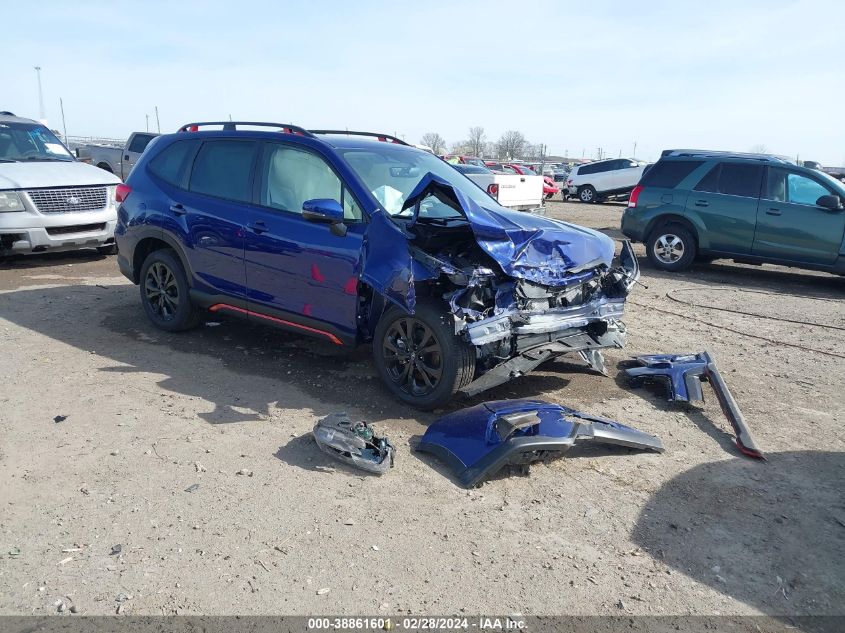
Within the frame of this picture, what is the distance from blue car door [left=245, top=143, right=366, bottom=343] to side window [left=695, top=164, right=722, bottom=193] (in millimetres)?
7666

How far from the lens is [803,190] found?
9.93m

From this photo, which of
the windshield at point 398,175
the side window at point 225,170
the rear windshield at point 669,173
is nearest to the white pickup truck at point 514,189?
the rear windshield at point 669,173

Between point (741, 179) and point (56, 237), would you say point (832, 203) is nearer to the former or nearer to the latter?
point (741, 179)

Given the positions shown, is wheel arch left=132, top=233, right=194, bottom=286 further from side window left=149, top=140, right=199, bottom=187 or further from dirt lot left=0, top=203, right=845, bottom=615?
dirt lot left=0, top=203, right=845, bottom=615

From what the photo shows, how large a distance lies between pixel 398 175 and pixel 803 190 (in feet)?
24.6

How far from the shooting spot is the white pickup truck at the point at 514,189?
43.3 feet

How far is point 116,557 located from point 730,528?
3031 millimetres

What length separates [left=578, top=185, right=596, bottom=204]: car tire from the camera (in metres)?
26.8

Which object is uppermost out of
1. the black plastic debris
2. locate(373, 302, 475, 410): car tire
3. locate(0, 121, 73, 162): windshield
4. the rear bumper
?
locate(0, 121, 73, 162): windshield

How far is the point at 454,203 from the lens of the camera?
14.7 ft

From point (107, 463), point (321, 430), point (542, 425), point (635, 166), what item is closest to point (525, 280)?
point (542, 425)

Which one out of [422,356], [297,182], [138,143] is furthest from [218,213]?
[138,143]

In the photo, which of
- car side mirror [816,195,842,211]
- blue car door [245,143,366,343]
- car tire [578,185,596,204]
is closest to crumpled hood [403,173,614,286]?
blue car door [245,143,366,343]

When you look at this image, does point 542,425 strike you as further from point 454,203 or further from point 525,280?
point 454,203
